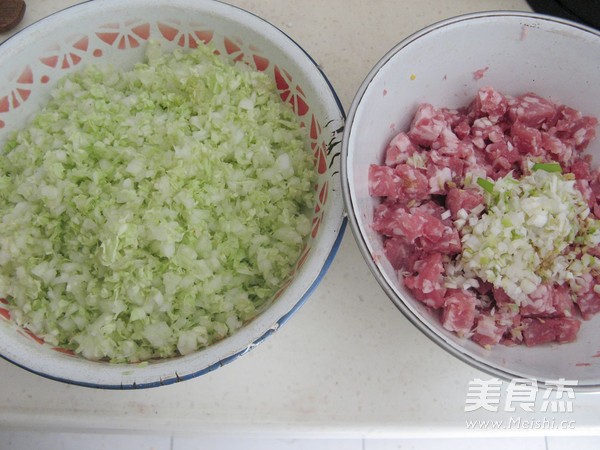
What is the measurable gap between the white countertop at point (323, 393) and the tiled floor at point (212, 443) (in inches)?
8.1

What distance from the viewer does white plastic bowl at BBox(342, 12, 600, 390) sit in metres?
1.11

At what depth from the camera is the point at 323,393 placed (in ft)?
4.25

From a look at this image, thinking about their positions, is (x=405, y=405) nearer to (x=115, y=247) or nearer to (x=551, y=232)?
(x=551, y=232)

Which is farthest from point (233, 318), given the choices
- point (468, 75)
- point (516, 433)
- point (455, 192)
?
point (468, 75)

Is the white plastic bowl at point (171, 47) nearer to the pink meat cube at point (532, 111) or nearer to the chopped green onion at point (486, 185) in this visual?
the chopped green onion at point (486, 185)

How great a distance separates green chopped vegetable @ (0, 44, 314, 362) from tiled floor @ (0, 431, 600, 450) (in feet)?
1.44

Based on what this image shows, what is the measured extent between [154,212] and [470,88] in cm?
97

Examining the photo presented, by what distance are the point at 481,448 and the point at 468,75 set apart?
109 centimetres

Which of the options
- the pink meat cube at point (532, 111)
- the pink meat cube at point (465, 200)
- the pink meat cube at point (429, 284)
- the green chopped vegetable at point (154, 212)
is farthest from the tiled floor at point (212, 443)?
the pink meat cube at point (532, 111)

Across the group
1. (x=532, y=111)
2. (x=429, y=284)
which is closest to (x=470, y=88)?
(x=532, y=111)

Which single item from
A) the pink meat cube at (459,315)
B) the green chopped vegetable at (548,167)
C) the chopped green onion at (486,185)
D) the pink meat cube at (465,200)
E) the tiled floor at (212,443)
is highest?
the green chopped vegetable at (548,167)

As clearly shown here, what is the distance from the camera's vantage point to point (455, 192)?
1262 mm

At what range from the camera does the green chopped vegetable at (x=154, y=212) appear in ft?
3.87

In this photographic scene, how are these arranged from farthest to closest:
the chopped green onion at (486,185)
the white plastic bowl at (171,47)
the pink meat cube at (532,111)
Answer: the pink meat cube at (532,111), the chopped green onion at (486,185), the white plastic bowl at (171,47)
